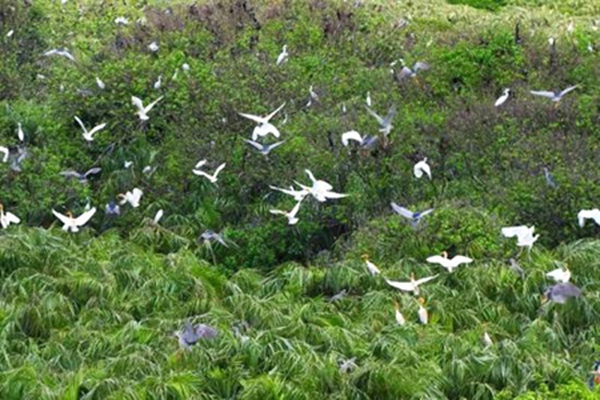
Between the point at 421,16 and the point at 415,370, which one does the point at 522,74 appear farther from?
the point at 415,370

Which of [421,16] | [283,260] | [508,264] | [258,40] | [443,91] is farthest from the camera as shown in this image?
[421,16]

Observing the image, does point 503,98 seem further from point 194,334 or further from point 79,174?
point 194,334

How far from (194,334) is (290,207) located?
9.27 ft

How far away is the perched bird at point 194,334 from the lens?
7.01 metres

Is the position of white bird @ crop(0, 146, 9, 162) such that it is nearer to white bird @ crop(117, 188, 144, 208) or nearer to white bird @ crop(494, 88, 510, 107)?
white bird @ crop(117, 188, 144, 208)

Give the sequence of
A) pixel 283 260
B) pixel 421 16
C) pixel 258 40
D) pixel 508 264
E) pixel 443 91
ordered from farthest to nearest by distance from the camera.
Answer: pixel 421 16 → pixel 258 40 → pixel 443 91 → pixel 283 260 → pixel 508 264

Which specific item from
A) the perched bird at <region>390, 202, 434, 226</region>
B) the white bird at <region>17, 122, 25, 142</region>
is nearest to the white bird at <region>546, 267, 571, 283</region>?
the perched bird at <region>390, 202, 434, 226</region>

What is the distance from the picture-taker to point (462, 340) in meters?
7.23

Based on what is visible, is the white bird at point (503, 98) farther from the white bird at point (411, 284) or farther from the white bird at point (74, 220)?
the white bird at point (74, 220)

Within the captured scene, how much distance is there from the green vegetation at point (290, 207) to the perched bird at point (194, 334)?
64 millimetres

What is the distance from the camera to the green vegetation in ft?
22.4

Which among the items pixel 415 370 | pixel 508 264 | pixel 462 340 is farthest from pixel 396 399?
pixel 508 264

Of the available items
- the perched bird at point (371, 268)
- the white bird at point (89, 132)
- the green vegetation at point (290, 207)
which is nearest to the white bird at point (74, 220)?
the green vegetation at point (290, 207)

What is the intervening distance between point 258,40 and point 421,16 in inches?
140
